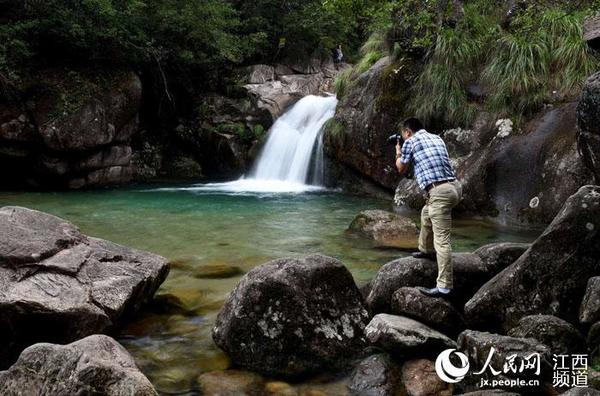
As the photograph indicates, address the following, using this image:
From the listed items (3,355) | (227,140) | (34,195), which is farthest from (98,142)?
(3,355)

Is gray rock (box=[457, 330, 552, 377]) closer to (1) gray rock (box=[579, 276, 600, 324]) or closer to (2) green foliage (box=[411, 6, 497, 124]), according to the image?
(1) gray rock (box=[579, 276, 600, 324])

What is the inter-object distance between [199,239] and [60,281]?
3991mm

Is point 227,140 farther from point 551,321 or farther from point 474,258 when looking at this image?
point 551,321

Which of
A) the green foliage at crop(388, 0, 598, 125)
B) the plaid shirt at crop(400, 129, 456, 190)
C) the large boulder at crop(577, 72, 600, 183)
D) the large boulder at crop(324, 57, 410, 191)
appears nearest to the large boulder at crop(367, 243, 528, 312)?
the plaid shirt at crop(400, 129, 456, 190)

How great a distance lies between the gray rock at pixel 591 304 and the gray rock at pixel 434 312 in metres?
0.98

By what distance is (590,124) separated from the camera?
195 inches

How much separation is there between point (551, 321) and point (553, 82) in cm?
782

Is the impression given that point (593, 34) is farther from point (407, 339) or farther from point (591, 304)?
point (407, 339)

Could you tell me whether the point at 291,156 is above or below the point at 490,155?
below

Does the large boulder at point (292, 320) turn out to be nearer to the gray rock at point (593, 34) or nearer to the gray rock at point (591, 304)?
the gray rock at point (591, 304)

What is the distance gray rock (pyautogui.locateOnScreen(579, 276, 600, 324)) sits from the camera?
3867 millimetres

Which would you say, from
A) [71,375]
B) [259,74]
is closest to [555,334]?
[71,375]

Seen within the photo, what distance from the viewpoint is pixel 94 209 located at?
1171 cm

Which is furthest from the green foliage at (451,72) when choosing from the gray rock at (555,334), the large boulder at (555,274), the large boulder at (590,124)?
the gray rock at (555,334)
